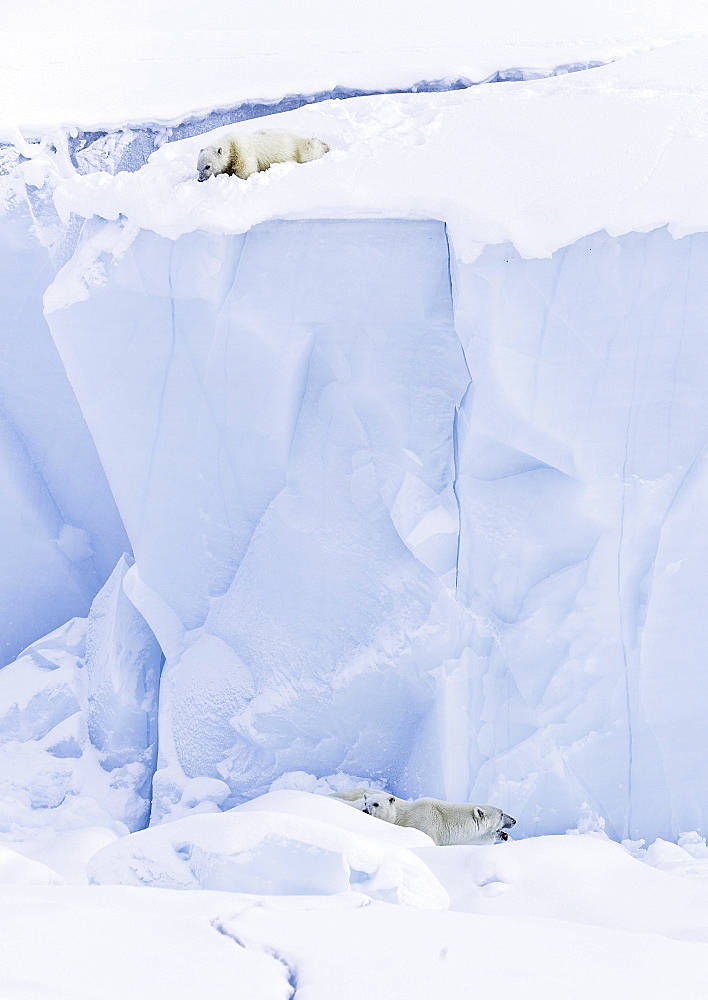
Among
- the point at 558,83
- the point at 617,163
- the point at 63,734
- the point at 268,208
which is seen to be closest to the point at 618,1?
the point at 558,83

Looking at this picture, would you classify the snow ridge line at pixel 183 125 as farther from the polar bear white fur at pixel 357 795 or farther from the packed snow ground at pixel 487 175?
the polar bear white fur at pixel 357 795

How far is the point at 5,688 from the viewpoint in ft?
13.5

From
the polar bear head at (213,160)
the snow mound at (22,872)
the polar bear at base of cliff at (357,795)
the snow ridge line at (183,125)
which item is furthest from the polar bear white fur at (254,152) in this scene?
the snow mound at (22,872)

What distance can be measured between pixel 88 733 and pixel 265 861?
2.18 meters

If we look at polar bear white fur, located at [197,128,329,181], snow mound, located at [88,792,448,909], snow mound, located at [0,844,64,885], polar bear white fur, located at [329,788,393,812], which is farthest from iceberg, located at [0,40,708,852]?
snow mound, located at [0,844,64,885]

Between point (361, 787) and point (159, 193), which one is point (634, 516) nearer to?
point (361, 787)

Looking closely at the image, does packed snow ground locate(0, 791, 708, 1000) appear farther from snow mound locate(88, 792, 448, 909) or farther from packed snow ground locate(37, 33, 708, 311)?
packed snow ground locate(37, 33, 708, 311)

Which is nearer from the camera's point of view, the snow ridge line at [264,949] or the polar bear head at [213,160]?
the snow ridge line at [264,949]

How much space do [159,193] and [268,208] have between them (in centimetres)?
49

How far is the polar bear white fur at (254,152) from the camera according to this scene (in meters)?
3.42

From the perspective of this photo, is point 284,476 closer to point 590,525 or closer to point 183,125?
point 590,525

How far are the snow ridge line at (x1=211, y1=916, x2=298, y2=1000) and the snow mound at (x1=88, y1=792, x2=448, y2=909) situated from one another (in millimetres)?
470

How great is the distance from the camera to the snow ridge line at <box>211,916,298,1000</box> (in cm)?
137

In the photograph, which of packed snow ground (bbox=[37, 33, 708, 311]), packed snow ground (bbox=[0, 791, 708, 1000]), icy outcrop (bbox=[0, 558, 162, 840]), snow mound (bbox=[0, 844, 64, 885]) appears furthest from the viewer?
icy outcrop (bbox=[0, 558, 162, 840])
